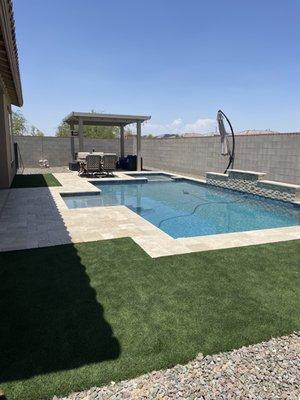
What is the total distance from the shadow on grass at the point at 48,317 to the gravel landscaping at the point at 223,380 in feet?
1.42

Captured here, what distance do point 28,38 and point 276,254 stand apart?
1330cm

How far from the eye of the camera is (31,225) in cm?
718

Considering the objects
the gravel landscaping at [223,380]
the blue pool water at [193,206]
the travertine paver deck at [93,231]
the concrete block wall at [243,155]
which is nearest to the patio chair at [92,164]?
the blue pool water at [193,206]

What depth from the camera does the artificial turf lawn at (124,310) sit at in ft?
9.18

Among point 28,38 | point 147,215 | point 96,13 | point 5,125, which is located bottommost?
point 147,215

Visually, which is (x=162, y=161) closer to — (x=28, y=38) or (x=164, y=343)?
(x=28, y=38)

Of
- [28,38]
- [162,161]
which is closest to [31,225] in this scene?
[28,38]

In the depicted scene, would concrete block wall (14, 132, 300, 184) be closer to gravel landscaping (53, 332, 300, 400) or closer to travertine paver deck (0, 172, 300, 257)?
travertine paver deck (0, 172, 300, 257)

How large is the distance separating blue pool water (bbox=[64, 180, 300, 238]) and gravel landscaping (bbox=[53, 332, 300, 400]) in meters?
4.82

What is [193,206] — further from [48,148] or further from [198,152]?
[48,148]

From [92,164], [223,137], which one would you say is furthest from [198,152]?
[92,164]

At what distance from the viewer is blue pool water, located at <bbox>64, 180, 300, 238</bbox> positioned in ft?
28.7

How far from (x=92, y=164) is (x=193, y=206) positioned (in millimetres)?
7573

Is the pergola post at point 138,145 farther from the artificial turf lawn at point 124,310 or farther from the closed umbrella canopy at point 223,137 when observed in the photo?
the artificial turf lawn at point 124,310
